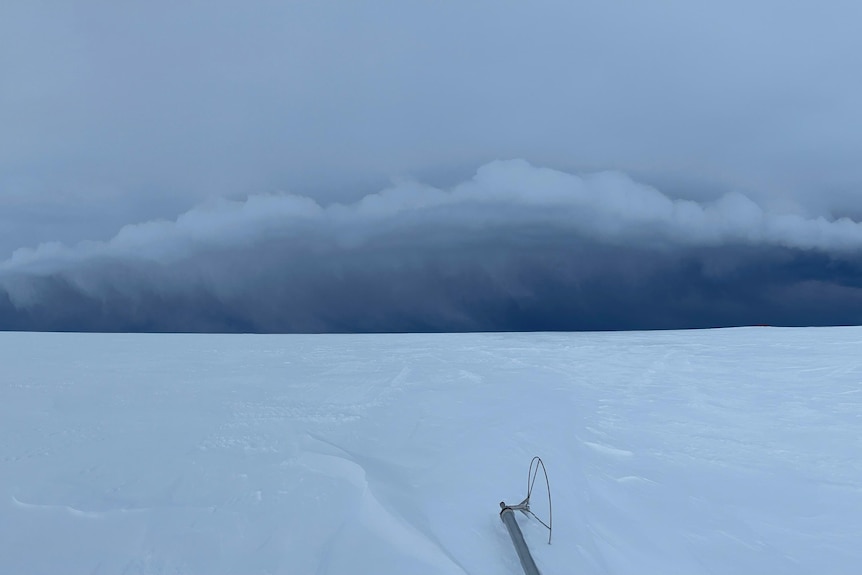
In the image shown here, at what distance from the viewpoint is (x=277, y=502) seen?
12.0 ft

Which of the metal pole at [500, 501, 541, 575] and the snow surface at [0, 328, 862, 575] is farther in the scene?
the snow surface at [0, 328, 862, 575]

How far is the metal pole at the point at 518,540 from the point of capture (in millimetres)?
2834

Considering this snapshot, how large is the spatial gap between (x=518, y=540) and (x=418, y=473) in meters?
1.40

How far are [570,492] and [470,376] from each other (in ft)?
15.1

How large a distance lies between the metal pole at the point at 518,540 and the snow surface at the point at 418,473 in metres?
0.10

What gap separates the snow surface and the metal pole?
0.10 m

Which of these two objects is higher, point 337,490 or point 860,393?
point 860,393

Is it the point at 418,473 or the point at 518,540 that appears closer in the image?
the point at 518,540

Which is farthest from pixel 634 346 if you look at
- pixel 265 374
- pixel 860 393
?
pixel 265 374

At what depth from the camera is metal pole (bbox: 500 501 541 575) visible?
283cm

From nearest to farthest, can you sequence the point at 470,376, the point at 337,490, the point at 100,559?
the point at 100,559 → the point at 337,490 → the point at 470,376

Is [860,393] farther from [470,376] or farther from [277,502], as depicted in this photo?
[277,502]

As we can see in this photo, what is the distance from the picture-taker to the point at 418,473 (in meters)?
4.31

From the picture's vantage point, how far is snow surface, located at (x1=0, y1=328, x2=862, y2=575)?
3.13m
